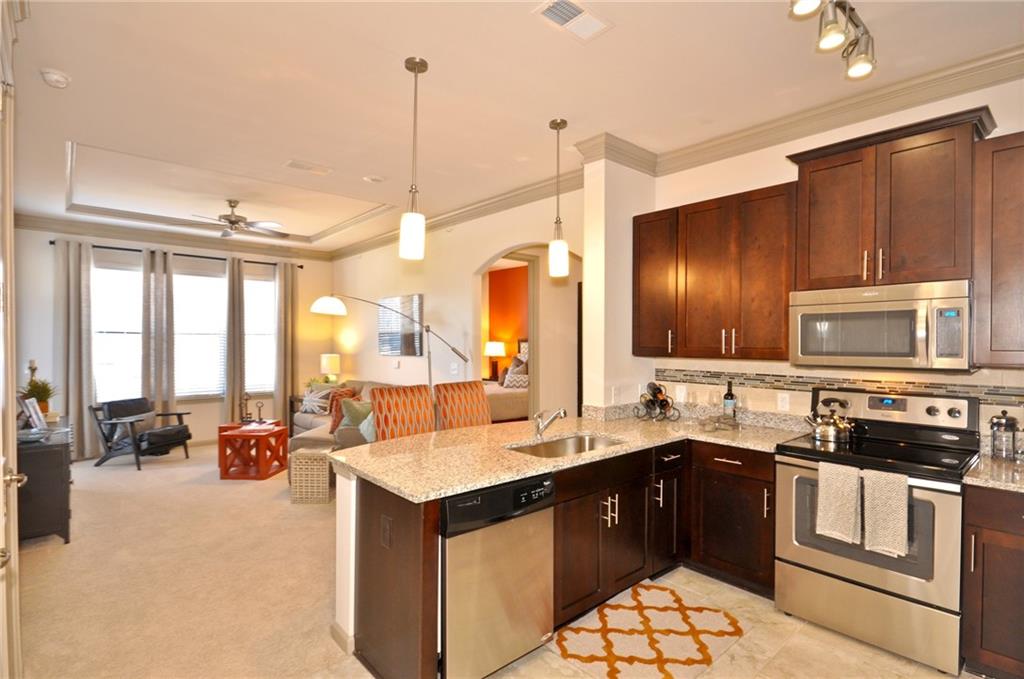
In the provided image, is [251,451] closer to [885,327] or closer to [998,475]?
[885,327]

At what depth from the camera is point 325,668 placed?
2359 mm

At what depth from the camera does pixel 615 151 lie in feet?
12.1

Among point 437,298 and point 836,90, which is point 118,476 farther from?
point 836,90

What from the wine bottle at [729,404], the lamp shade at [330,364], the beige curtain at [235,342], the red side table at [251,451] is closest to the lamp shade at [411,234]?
the wine bottle at [729,404]

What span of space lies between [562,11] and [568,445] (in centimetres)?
229

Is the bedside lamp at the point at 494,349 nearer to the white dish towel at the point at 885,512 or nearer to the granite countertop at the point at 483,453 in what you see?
the granite countertop at the point at 483,453

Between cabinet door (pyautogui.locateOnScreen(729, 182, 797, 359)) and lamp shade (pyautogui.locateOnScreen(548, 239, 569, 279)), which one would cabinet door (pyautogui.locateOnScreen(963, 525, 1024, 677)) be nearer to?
cabinet door (pyautogui.locateOnScreen(729, 182, 797, 359))

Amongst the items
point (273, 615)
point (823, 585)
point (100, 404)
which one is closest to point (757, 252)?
point (823, 585)

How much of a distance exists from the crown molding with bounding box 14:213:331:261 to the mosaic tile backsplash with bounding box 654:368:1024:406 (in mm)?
6185

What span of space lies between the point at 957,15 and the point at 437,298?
4.81m

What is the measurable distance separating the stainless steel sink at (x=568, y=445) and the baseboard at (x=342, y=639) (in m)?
1.26

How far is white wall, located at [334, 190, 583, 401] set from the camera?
15.7ft

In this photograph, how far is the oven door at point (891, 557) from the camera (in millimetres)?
2285

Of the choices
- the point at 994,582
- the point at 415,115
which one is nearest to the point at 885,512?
the point at 994,582
